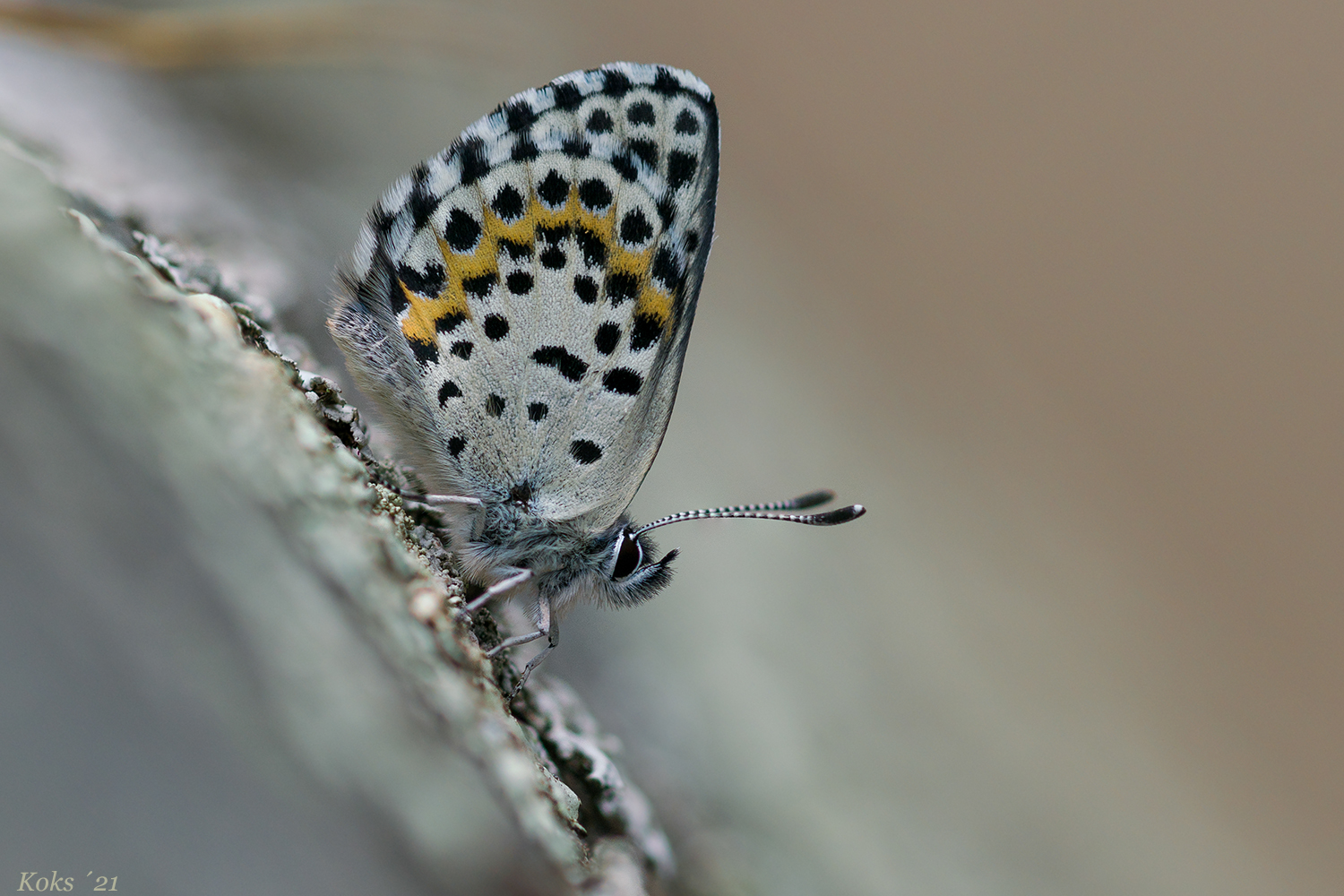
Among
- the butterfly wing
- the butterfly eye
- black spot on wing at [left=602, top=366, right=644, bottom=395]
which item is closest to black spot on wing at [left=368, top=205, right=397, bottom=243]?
the butterfly wing

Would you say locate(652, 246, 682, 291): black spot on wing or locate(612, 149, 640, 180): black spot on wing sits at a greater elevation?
locate(612, 149, 640, 180): black spot on wing

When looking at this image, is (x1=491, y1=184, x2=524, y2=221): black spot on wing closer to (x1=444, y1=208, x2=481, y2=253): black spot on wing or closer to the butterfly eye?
(x1=444, y1=208, x2=481, y2=253): black spot on wing

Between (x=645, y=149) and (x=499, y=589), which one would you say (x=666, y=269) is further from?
(x=499, y=589)
